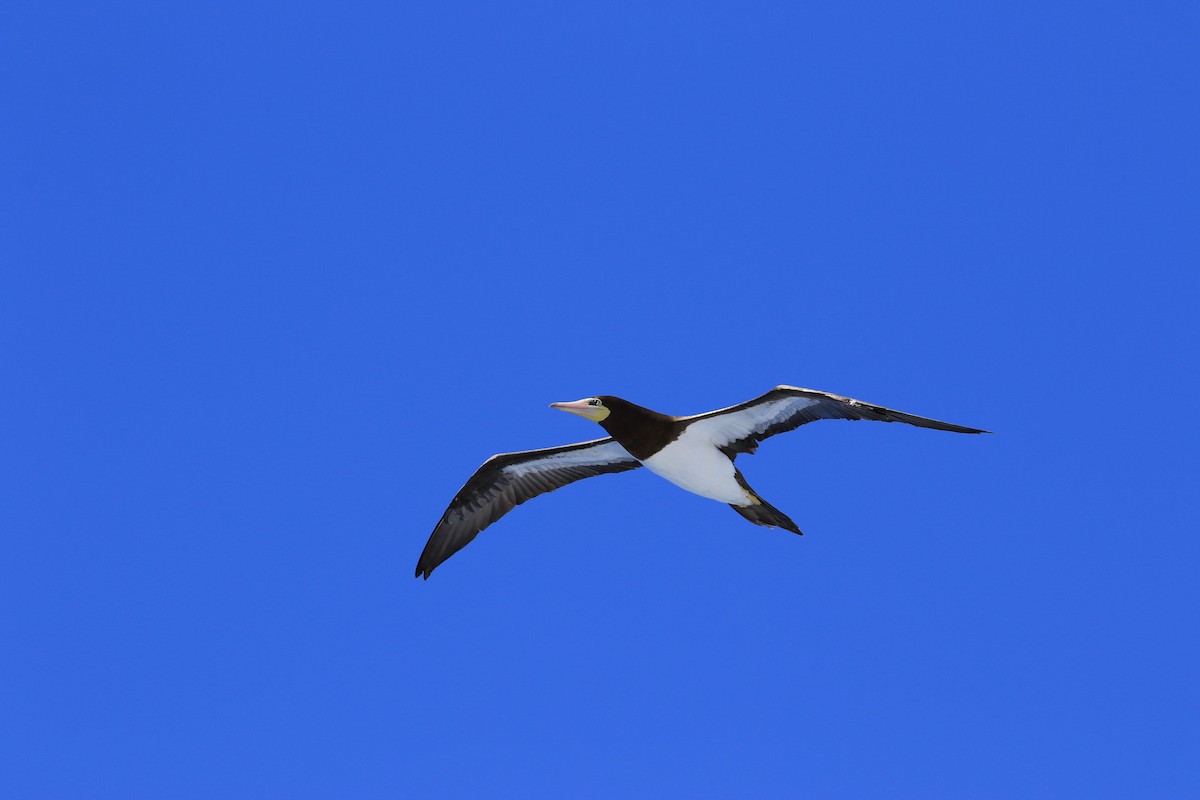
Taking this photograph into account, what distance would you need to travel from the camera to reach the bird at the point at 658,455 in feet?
48.1

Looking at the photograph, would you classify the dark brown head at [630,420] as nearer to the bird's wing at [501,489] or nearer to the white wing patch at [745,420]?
the white wing patch at [745,420]

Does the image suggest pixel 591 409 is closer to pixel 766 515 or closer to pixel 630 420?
pixel 630 420

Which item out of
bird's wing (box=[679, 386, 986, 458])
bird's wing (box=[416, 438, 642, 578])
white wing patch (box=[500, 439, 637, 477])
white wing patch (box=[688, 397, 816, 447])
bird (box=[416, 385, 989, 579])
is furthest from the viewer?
bird's wing (box=[416, 438, 642, 578])

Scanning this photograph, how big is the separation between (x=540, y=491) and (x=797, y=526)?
436 cm

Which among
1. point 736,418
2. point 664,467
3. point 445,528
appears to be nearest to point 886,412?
point 736,418

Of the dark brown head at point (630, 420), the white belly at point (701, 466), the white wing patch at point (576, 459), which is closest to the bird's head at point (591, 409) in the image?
the dark brown head at point (630, 420)

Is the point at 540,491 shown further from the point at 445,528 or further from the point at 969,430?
the point at 969,430

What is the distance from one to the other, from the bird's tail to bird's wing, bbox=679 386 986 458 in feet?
2.81

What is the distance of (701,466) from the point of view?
15.8 m

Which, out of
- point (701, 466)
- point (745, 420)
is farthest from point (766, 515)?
point (745, 420)

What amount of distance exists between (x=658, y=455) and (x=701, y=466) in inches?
25.8

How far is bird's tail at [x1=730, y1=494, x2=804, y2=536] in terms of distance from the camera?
1598cm

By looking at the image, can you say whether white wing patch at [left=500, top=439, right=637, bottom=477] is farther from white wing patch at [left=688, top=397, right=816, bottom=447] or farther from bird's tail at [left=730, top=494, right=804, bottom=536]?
bird's tail at [left=730, top=494, right=804, bottom=536]

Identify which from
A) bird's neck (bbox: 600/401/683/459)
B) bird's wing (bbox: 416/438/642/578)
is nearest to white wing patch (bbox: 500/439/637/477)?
bird's wing (bbox: 416/438/642/578)
